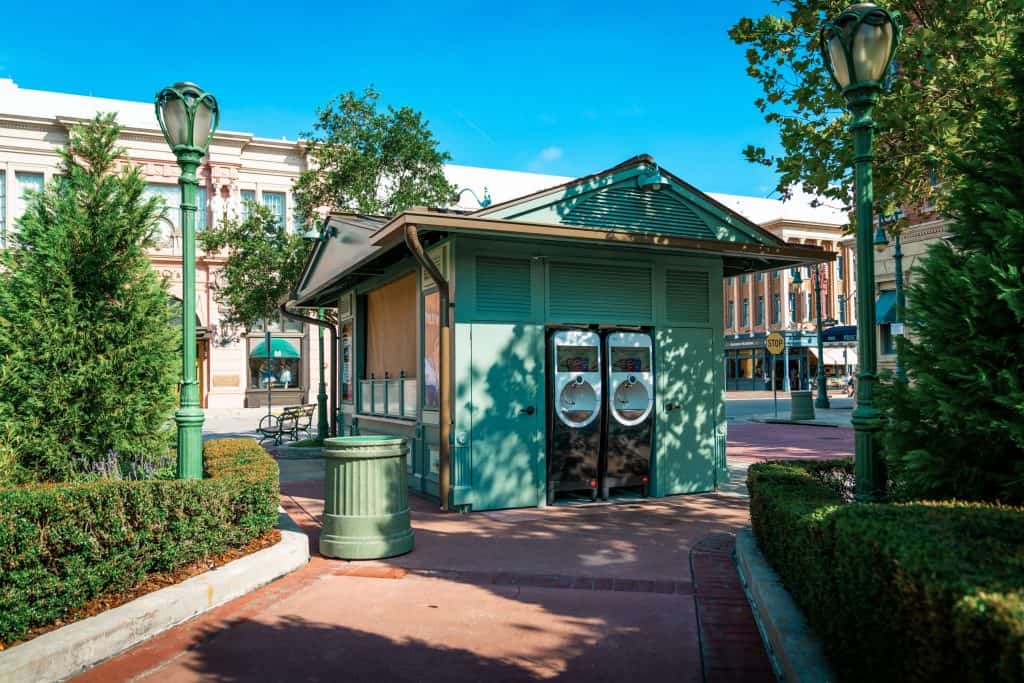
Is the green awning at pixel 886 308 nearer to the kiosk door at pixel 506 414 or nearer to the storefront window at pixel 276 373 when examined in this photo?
the kiosk door at pixel 506 414

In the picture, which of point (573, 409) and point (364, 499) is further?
point (573, 409)

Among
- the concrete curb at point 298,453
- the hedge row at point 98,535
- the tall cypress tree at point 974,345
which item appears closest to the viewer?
the tall cypress tree at point 974,345

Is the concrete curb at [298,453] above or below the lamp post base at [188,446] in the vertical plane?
below

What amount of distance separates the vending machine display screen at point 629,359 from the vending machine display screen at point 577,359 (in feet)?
0.92

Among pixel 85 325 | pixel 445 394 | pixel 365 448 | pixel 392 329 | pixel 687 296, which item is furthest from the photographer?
pixel 392 329

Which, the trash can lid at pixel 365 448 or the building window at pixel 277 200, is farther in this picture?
the building window at pixel 277 200

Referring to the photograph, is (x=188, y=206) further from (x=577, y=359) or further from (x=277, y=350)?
(x=277, y=350)

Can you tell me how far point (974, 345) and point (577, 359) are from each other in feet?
17.9

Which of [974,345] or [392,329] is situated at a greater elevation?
[392,329]

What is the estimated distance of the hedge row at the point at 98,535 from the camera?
425cm

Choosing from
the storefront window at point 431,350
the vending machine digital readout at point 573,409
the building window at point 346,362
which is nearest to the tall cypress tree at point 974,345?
the vending machine digital readout at point 573,409

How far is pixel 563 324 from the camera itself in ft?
30.6

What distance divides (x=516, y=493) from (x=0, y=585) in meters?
5.64

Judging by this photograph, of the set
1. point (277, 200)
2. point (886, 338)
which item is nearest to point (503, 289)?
point (886, 338)
